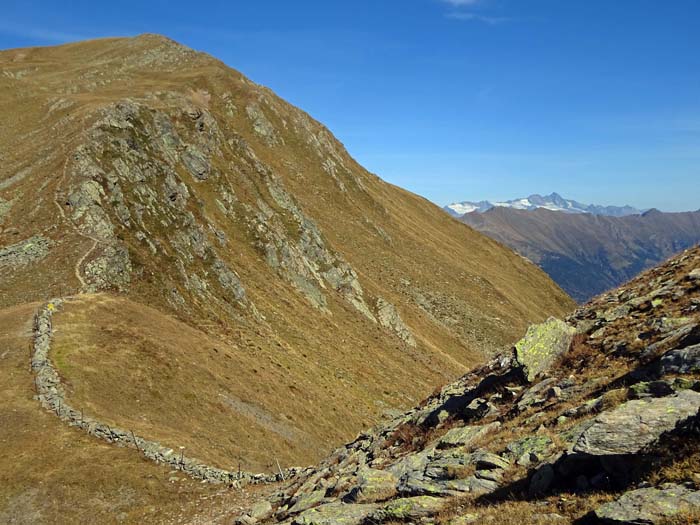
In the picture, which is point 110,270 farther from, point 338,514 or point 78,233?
point 338,514

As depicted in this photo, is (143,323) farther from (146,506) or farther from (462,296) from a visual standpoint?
(462,296)

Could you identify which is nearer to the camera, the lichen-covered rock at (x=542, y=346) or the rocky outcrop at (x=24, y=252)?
the lichen-covered rock at (x=542, y=346)

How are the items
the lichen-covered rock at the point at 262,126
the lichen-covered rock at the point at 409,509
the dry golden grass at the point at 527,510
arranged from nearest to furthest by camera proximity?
the dry golden grass at the point at 527,510
the lichen-covered rock at the point at 409,509
the lichen-covered rock at the point at 262,126

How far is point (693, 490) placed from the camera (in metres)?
8.08

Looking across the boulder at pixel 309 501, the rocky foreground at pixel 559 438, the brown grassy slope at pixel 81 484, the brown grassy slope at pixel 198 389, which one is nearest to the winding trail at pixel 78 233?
the brown grassy slope at pixel 198 389

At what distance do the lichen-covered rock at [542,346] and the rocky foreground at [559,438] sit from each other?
0.18ft

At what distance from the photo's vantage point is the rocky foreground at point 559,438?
9.33 metres

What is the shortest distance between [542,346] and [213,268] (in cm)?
4881

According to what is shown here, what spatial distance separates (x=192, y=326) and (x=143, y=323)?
22.8 ft

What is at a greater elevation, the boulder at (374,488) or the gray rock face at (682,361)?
the gray rock face at (682,361)

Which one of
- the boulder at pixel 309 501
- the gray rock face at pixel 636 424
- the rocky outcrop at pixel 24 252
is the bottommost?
the boulder at pixel 309 501

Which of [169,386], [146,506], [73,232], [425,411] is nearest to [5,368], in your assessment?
[169,386]

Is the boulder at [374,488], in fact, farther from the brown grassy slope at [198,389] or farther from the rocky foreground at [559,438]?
the brown grassy slope at [198,389]

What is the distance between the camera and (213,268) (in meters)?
60.2
